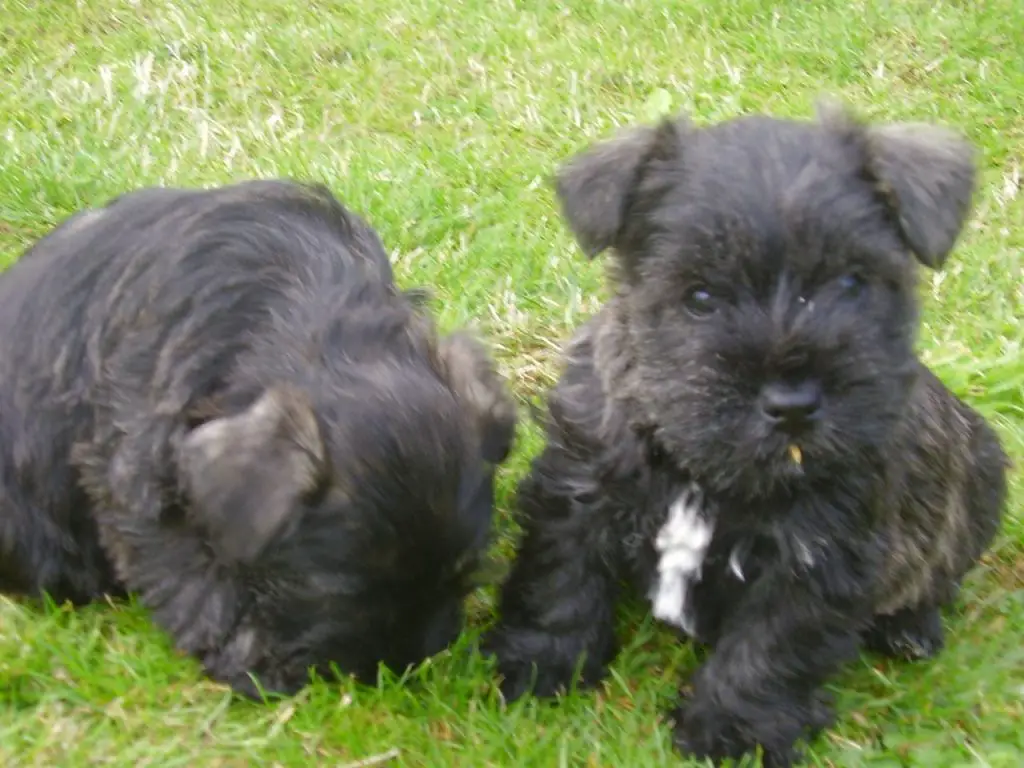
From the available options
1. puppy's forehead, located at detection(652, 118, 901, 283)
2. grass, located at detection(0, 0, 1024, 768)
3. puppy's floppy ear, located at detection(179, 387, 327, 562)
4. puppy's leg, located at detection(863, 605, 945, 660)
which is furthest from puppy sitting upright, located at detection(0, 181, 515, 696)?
puppy's leg, located at detection(863, 605, 945, 660)

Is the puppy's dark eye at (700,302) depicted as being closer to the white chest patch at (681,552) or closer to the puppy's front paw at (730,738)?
the white chest patch at (681,552)

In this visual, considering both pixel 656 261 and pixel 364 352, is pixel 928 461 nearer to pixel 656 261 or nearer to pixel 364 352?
pixel 656 261

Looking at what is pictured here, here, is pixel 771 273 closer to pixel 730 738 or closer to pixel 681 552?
pixel 681 552

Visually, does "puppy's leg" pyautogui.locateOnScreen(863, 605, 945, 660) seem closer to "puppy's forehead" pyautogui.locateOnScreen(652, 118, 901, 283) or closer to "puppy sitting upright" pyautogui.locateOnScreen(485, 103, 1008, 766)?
"puppy sitting upright" pyautogui.locateOnScreen(485, 103, 1008, 766)

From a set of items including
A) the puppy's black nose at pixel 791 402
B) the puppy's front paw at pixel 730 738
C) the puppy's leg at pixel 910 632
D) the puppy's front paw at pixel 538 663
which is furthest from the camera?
the puppy's leg at pixel 910 632

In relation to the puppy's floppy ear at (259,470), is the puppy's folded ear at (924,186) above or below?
above

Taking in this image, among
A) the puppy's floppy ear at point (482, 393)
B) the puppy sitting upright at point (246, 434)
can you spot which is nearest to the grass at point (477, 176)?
the puppy sitting upright at point (246, 434)

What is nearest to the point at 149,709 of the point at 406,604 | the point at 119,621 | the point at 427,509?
the point at 119,621
